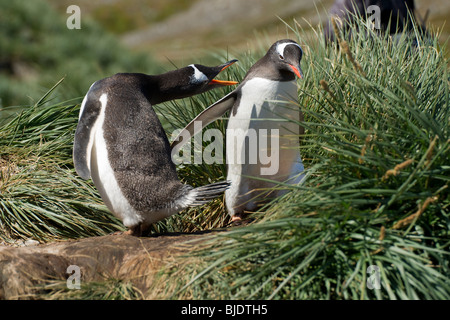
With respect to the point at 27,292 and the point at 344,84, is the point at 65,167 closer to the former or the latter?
the point at 27,292

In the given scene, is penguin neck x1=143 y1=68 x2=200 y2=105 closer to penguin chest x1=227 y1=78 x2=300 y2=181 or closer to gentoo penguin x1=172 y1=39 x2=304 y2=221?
gentoo penguin x1=172 y1=39 x2=304 y2=221

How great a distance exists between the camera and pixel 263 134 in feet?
9.78

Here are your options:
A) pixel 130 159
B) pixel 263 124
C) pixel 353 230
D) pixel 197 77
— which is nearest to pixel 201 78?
pixel 197 77

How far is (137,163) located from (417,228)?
131 cm

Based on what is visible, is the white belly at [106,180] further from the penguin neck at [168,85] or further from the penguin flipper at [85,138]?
the penguin neck at [168,85]

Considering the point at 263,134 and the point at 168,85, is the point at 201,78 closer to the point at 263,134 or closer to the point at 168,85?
the point at 168,85

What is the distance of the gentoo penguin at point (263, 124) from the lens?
2959 mm

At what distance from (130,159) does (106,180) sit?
0.16 metres

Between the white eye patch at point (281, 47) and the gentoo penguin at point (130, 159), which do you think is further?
the white eye patch at point (281, 47)

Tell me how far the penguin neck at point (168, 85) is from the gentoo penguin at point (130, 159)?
0.35ft

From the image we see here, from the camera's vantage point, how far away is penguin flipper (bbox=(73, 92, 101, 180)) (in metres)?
2.81

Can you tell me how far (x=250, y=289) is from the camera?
2.20 m

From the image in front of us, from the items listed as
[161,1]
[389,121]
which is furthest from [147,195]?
[161,1]

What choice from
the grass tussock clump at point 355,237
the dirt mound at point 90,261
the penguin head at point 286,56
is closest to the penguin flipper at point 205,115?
the penguin head at point 286,56
